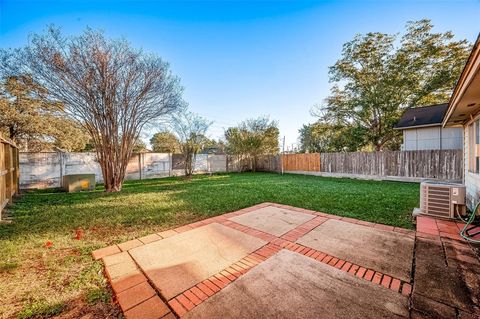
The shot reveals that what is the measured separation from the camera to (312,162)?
12312 millimetres

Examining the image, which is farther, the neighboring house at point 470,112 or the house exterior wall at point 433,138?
the house exterior wall at point 433,138

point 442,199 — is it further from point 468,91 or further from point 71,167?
point 71,167

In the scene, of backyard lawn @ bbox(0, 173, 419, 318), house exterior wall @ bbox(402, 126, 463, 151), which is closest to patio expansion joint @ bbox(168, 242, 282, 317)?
backyard lawn @ bbox(0, 173, 419, 318)

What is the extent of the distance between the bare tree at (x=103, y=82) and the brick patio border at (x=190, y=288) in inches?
221

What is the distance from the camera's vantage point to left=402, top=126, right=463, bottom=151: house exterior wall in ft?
33.1

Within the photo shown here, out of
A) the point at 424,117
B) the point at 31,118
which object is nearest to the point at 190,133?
the point at 31,118

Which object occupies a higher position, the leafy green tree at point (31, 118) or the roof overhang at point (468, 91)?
the leafy green tree at point (31, 118)

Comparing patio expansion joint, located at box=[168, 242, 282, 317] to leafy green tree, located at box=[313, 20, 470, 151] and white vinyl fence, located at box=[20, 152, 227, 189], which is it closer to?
white vinyl fence, located at box=[20, 152, 227, 189]

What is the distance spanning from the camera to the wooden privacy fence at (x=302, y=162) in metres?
12.1

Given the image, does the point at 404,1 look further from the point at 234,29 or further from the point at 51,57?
the point at 51,57

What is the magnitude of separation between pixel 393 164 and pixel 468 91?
777 centimetres

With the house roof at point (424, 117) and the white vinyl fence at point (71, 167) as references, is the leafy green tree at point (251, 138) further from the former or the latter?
the house roof at point (424, 117)

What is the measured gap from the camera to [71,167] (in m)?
8.83

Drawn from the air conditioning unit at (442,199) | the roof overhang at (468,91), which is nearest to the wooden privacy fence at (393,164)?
the roof overhang at (468,91)
